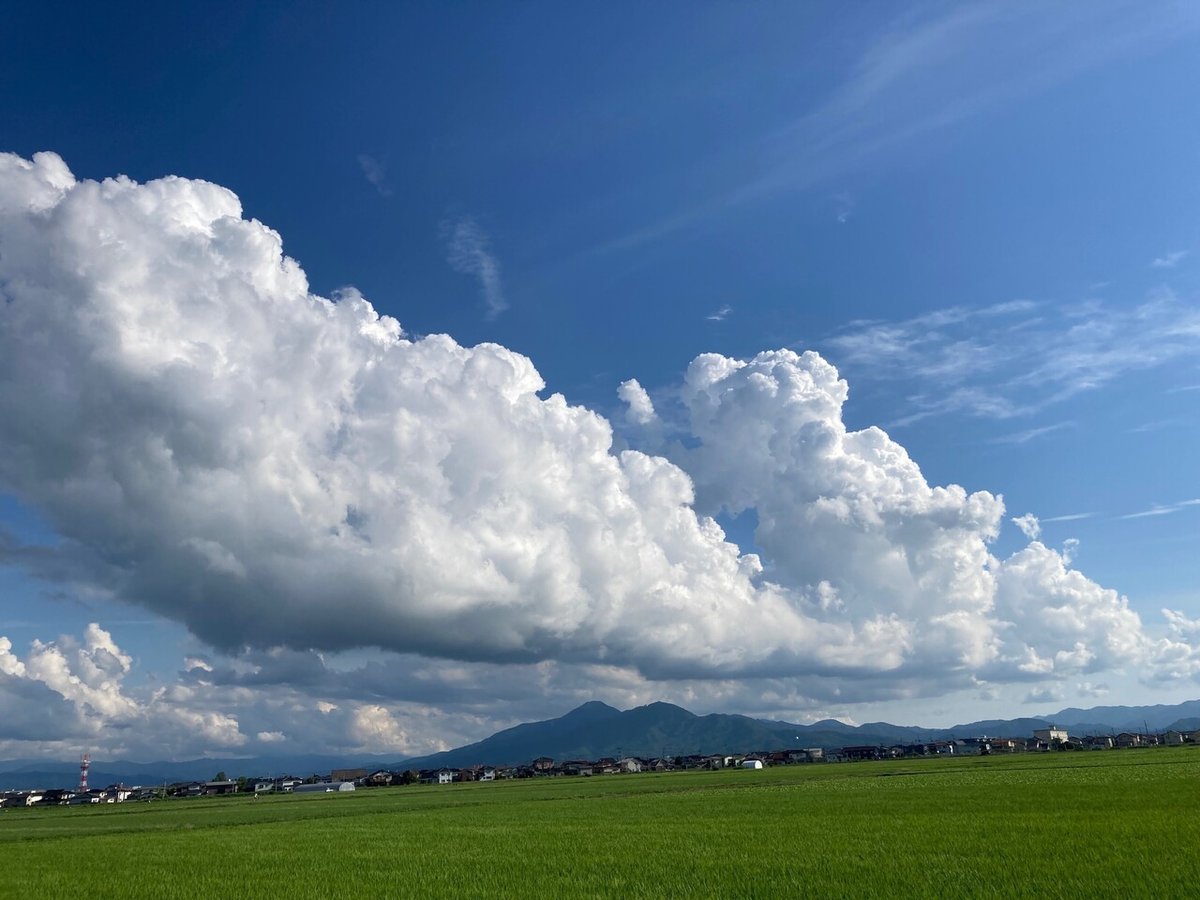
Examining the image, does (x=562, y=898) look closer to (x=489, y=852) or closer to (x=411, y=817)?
(x=489, y=852)

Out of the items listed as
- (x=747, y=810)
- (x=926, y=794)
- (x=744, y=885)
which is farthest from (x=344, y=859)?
(x=926, y=794)

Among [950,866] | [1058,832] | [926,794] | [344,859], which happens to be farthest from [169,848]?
[926,794]

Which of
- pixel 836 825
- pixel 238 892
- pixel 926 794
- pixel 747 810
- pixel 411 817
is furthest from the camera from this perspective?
pixel 411 817

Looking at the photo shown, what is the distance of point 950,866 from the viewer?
28688 millimetres

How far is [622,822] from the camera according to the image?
54969 mm

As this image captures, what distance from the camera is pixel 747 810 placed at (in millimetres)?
60375

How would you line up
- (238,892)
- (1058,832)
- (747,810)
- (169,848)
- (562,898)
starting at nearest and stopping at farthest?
(562,898) < (238,892) < (1058,832) < (169,848) < (747,810)

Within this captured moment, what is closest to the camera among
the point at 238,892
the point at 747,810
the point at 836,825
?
the point at 238,892

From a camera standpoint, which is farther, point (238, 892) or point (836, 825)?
point (836, 825)

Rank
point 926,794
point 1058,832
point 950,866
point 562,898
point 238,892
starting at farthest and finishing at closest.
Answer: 1. point 926,794
2. point 1058,832
3. point 238,892
4. point 950,866
5. point 562,898

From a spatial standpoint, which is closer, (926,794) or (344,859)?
(344,859)

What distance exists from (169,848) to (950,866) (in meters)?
47.9

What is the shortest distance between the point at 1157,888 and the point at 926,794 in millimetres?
46465

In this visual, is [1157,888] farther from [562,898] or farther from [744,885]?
[562,898]
